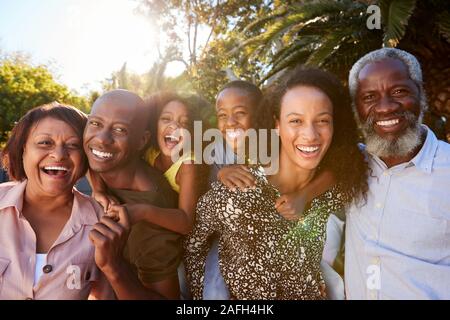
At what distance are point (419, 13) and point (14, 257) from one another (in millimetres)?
4693

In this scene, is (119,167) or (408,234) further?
(119,167)

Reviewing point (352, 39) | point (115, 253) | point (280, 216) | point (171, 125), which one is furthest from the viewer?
point (352, 39)

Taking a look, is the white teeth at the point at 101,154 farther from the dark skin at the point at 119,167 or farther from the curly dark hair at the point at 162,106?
the curly dark hair at the point at 162,106

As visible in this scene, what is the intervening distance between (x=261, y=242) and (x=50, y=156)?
3.81ft

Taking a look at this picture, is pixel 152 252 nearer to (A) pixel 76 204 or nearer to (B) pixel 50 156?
(A) pixel 76 204

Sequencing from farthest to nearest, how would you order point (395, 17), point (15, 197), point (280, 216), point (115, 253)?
point (395, 17) < point (280, 216) < point (15, 197) < point (115, 253)

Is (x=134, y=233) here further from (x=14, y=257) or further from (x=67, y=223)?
(x=14, y=257)

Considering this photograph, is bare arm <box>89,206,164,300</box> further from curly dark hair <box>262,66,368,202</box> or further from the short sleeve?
curly dark hair <box>262,66,368,202</box>

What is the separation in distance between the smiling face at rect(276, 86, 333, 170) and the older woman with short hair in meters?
1.12

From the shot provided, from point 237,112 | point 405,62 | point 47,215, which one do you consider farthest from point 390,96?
point 47,215

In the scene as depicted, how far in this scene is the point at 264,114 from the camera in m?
2.30

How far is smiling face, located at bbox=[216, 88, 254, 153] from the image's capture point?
2433mm

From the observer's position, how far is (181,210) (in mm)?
2180

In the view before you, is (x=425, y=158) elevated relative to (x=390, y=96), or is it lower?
lower
